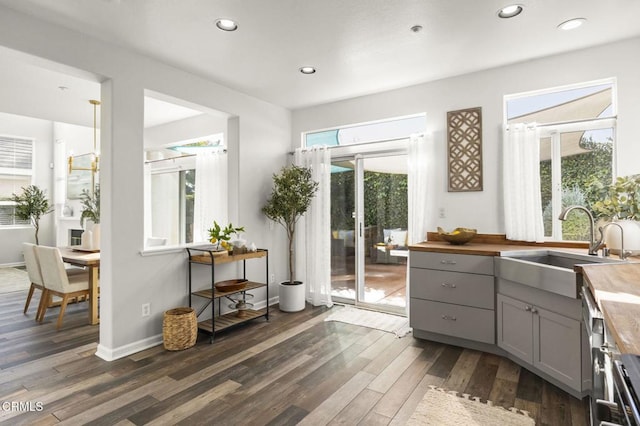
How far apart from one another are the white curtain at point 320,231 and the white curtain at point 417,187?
1069 mm

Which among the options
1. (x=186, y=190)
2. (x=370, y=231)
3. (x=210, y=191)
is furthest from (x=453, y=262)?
(x=186, y=190)

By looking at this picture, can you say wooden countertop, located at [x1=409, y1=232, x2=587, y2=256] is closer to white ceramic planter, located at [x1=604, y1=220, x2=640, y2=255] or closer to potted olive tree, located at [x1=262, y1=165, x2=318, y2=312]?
white ceramic planter, located at [x1=604, y1=220, x2=640, y2=255]

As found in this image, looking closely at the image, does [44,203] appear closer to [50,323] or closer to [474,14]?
[50,323]

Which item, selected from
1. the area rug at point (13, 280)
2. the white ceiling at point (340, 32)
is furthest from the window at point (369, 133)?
the area rug at point (13, 280)

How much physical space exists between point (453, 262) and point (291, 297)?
1975 mm

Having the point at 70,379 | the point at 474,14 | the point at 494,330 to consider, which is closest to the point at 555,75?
the point at 474,14

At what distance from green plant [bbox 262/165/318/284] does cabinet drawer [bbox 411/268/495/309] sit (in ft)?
5.24

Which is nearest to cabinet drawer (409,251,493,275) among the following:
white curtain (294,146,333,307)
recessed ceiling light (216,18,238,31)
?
white curtain (294,146,333,307)

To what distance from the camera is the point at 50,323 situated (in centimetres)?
379

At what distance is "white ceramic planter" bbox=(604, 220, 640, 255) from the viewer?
7.89 feet

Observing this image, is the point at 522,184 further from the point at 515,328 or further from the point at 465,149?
the point at 515,328

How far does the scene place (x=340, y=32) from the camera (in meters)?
2.74

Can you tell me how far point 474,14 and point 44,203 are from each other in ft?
28.6

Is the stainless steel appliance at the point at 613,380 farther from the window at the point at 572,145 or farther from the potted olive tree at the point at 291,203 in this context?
the potted olive tree at the point at 291,203
